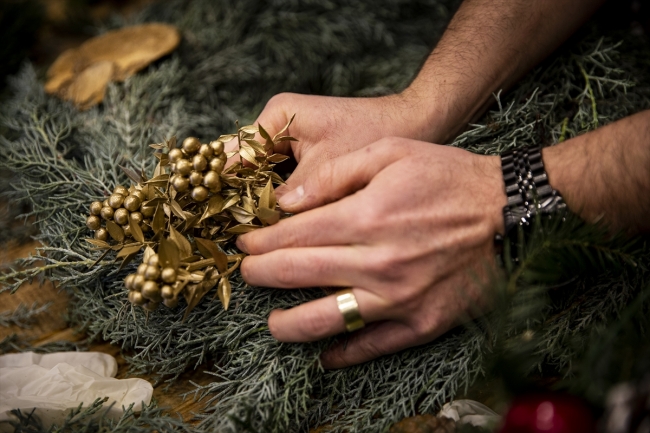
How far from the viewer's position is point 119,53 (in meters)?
1.49

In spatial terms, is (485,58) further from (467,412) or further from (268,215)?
(467,412)

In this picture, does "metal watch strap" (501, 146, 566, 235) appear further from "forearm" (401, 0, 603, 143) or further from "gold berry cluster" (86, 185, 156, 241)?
"gold berry cluster" (86, 185, 156, 241)

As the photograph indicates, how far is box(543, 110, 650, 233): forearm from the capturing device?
2.66ft

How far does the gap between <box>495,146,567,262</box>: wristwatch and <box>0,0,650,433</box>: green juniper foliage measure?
5 centimetres

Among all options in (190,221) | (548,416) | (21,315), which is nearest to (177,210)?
(190,221)

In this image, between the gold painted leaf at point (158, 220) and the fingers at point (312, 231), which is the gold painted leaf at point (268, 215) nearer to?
the fingers at point (312, 231)

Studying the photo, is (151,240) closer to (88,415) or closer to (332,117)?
(88,415)

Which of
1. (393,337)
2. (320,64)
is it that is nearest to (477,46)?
(320,64)

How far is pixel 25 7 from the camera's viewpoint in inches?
70.6

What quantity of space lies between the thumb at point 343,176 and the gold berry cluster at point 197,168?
13cm

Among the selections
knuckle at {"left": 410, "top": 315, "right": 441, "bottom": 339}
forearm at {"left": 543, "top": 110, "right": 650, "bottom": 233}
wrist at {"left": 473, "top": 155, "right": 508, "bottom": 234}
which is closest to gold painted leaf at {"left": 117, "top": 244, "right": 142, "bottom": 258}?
knuckle at {"left": 410, "top": 315, "right": 441, "bottom": 339}

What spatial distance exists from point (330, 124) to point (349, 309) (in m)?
0.39

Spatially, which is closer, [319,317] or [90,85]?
[319,317]

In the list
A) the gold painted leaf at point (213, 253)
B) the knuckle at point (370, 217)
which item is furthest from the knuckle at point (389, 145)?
the gold painted leaf at point (213, 253)
